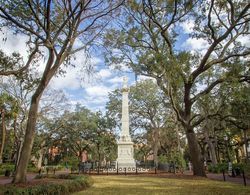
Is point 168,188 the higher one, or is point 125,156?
point 125,156

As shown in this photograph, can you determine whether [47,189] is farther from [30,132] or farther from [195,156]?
[195,156]

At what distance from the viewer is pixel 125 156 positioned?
87.1 feet

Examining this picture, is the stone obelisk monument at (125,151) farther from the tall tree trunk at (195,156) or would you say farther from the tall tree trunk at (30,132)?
the tall tree trunk at (30,132)

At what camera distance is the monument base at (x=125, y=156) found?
26080mm

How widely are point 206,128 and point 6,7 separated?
90.8 feet

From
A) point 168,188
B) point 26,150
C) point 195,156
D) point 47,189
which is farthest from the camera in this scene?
point 195,156

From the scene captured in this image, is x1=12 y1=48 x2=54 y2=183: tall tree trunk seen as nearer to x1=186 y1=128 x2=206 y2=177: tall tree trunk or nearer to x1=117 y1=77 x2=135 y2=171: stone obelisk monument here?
x1=186 y1=128 x2=206 y2=177: tall tree trunk

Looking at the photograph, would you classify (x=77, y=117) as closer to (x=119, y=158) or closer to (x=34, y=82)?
(x=119, y=158)

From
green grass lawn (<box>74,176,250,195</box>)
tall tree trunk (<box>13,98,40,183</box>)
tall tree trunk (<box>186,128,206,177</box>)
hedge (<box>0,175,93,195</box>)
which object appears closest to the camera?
hedge (<box>0,175,93,195</box>)

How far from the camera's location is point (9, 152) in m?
44.5

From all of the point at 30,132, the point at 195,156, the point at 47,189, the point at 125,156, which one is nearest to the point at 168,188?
the point at 47,189

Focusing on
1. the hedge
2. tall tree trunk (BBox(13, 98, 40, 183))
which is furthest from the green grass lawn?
tall tree trunk (BBox(13, 98, 40, 183))

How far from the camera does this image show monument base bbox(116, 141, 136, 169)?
85.6 ft

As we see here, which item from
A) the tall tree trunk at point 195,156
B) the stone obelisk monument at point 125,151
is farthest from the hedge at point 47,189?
the stone obelisk monument at point 125,151
